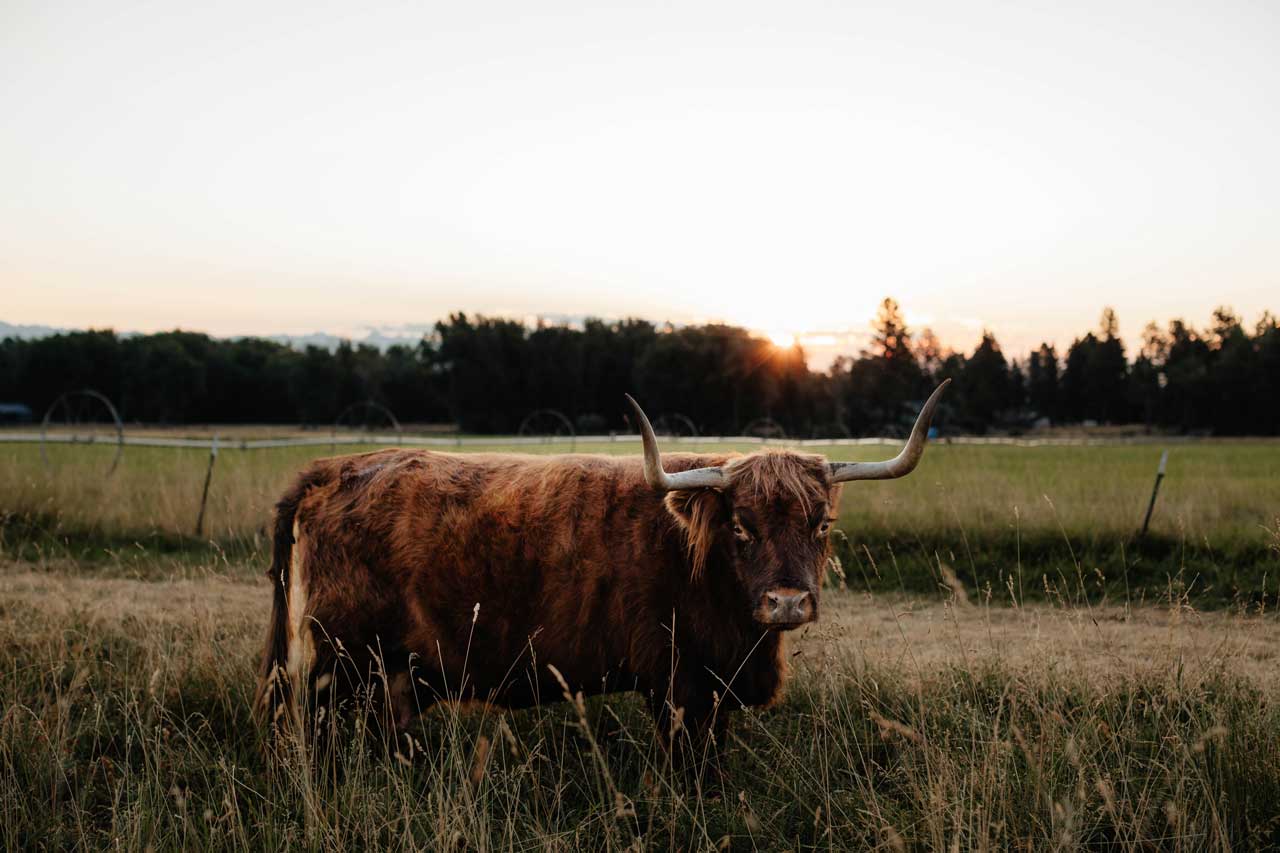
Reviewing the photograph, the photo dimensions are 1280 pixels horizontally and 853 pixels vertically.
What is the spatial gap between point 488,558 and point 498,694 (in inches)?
29.9

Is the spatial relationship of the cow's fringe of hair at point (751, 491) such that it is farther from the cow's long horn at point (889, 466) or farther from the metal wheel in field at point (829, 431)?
the metal wheel in field at point (829, 431)

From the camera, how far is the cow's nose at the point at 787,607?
12.0 ft

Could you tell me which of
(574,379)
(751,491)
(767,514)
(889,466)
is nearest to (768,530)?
(767,514)

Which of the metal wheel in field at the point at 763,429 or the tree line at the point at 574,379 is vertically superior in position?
the tree line at the point at 574,379

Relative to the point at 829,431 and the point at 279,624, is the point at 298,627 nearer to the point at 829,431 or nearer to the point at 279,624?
the point at 279,624

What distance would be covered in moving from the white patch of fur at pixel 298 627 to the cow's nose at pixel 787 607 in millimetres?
2489

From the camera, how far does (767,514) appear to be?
159 inches

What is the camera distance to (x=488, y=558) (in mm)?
4363

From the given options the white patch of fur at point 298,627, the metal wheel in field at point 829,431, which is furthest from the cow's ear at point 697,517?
the metal wheel in field at point 829,431

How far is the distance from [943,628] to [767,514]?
410 cm

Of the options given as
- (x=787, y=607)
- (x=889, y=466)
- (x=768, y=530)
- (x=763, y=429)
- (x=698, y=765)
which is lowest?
(x=698, y=765)

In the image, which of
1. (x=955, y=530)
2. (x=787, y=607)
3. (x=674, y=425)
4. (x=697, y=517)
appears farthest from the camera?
(x=674, y=425)

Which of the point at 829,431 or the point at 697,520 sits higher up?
the point at 697,520

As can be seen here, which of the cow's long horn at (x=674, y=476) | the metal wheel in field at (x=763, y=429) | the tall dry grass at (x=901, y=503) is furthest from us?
the metal wheel in field at (x=763, y=429)
